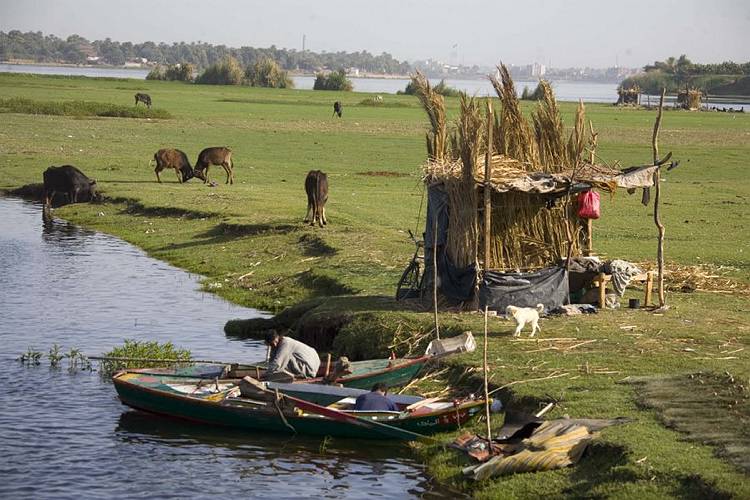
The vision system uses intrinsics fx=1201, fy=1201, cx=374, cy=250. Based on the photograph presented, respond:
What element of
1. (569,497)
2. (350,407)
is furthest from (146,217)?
(569,497)

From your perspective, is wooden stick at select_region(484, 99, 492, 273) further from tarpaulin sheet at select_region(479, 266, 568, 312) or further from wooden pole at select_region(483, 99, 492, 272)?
tarpaulin sheet at select_region(479, 266, 568, 312)

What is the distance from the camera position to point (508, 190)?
18750mm

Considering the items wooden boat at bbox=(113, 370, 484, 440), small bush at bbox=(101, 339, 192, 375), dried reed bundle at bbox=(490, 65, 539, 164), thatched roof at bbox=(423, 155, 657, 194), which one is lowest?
small bush at bbox=(101, 339, 192, 375)

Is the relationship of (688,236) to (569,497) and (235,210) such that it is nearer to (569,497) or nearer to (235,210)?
(235,210)

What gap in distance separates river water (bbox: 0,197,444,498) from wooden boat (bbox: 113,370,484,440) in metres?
0.22

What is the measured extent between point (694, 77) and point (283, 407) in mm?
169897

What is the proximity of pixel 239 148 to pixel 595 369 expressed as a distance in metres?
37.1

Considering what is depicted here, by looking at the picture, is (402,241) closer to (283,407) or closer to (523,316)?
(523,316)

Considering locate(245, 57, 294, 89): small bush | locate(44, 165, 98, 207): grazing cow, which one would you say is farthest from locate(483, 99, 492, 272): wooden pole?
locate(245, 57, 294, 89): small bush

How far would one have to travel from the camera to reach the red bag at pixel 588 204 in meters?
19.9

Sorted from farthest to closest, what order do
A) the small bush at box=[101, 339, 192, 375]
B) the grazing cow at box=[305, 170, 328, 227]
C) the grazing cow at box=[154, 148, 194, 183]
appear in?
the grazing cow at box=[154, 148, 194, 183] → the grazing cow at box=[305, 170, 328, 227] → the small bush at box=[101, 339, 192, 375]

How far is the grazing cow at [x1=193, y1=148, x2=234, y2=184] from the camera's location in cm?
3925

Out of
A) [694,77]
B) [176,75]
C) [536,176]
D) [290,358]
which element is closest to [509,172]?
[536,176]

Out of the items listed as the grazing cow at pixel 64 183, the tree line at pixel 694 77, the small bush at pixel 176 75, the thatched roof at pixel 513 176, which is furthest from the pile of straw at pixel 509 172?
the tree line at pixel 694 77
